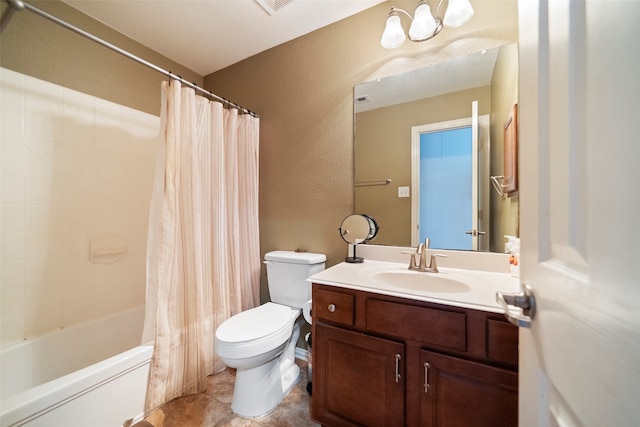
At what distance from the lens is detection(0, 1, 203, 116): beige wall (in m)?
1.38

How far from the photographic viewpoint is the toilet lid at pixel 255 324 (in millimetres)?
1249

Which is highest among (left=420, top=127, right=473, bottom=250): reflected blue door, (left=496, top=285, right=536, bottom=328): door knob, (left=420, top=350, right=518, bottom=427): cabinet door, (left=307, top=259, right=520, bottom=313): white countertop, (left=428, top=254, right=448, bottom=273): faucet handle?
(left=420, top=127, right=473, bottom=250): reflected blue door

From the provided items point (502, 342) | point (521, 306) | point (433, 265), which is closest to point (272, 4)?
point (433, 265)

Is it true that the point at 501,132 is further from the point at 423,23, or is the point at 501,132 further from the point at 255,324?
the point at 255,324

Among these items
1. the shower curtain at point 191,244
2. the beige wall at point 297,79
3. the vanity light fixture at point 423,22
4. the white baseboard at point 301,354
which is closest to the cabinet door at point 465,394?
the beige wall at point 297,79

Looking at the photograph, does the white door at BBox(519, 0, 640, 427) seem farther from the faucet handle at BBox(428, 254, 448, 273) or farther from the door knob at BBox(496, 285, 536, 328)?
the faucet handle at BBox(428, 254, 448, 273)

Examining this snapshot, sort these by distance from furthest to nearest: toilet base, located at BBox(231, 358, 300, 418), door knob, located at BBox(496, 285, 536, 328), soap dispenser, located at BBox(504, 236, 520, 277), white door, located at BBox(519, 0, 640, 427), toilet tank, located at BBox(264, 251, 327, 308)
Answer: toilet tank, located at BBox(264, 251, 327, 308), toilet base, located at BBox(231, 358, 300, 418), soap dispenser, located at BBox(504, 236, 520, 277), door knob, located at BBox(496, 285, 536, 328), white door, located at BBox(519, 0, 640, 427)

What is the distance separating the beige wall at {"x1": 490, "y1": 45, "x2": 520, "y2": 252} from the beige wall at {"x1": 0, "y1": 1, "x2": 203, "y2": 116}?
246cm

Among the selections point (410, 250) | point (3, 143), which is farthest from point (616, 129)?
point (3, 143)

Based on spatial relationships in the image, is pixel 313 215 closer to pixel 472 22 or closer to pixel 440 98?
pixel 440 98

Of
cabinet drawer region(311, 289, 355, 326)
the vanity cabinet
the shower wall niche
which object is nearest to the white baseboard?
the vanity cabinet

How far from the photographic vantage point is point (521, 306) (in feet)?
1.59

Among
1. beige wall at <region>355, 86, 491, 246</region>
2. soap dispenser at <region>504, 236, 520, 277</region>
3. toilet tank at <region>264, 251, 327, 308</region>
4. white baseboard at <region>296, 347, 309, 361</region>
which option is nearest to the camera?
soap dispenser at <region>504, 236, 520, 277</region>

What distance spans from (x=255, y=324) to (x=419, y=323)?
91 cm
